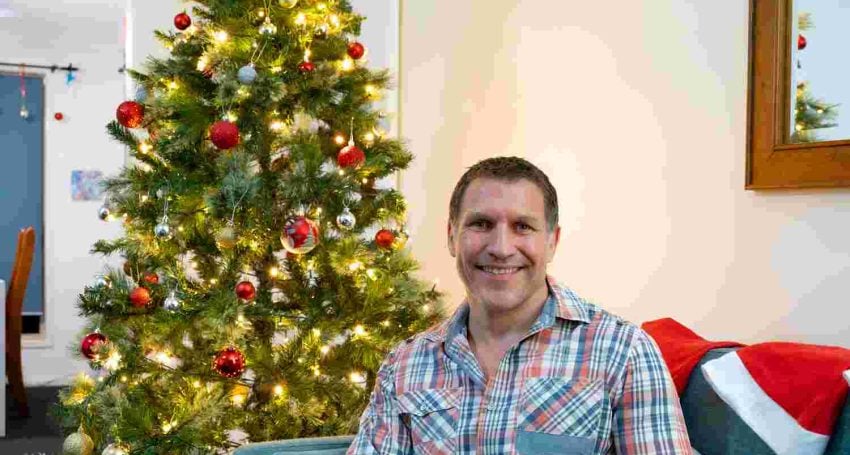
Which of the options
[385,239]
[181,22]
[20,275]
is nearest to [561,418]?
[385,239]

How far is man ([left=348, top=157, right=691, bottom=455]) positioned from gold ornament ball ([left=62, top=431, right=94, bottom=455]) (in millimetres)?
1130

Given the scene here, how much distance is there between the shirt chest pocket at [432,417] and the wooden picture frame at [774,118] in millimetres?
956

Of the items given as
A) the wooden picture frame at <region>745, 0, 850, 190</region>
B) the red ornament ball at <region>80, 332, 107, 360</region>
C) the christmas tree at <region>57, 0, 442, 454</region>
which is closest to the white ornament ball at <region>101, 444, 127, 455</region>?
the christmas tree at <region>57, 0, 442, 454</region>

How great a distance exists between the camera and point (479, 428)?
131 cm

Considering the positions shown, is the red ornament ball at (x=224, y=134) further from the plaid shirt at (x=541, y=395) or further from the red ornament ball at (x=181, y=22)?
the plaid shirt at (x=541, y=395)

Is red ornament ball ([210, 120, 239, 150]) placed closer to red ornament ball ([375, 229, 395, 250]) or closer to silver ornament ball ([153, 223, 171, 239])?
A: silver ornament ball ([153, 223, 171, 239])

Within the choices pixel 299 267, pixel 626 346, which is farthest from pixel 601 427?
pixel 299 267

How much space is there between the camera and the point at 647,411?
1218 mm

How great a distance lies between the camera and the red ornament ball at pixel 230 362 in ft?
6.75

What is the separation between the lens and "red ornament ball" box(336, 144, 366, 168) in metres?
2.20

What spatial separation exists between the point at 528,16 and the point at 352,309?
1.24 meters

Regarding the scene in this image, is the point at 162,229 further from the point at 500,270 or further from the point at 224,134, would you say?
the point at 500,270

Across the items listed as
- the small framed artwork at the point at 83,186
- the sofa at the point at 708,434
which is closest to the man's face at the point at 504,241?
the sofa at the point at 708,434

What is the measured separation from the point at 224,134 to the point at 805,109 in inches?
54.6
